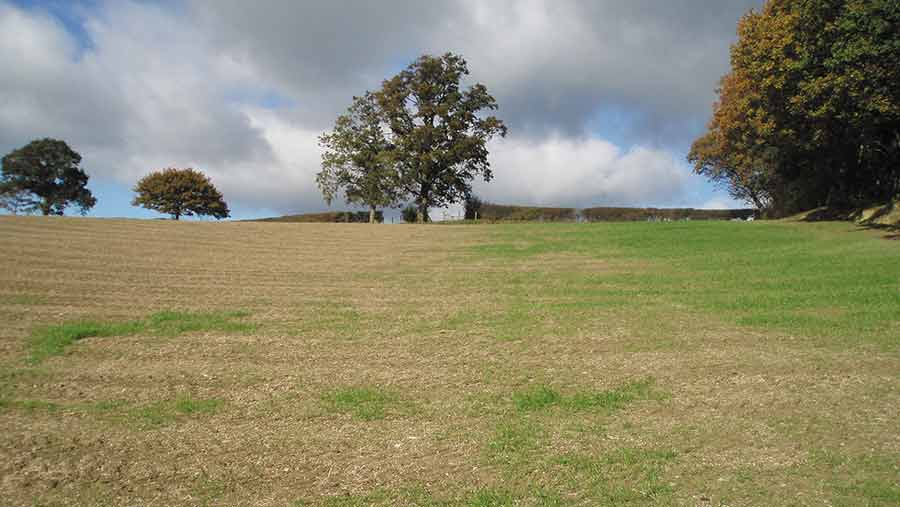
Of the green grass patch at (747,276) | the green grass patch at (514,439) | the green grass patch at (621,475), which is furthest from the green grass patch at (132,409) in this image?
the green grass patch at (747,276)

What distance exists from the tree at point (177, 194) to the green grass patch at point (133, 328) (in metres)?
67.6

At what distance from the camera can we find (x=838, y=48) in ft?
76.4

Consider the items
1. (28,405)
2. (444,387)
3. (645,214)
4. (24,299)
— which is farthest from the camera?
(645,214)

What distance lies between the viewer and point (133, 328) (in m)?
11.1

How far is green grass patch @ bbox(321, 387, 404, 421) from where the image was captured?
24.4 feet

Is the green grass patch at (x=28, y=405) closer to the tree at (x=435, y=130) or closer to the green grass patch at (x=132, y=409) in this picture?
the green grass patch at (x=132, y=409)

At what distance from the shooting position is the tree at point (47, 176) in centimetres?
6794

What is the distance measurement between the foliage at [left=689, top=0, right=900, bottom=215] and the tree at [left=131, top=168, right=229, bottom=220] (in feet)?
202

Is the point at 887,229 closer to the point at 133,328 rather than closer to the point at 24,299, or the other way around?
the point at 133,328

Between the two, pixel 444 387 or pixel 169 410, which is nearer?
pixel 169 410

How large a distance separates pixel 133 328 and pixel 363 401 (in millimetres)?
5765

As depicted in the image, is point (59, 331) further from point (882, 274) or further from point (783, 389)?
point (882, 274)

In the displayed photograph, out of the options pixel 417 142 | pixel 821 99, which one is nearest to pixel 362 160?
pixel 417 142

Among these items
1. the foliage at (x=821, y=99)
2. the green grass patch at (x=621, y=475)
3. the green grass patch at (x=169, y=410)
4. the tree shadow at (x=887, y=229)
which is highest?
the foliage at (x=821, y=99)
